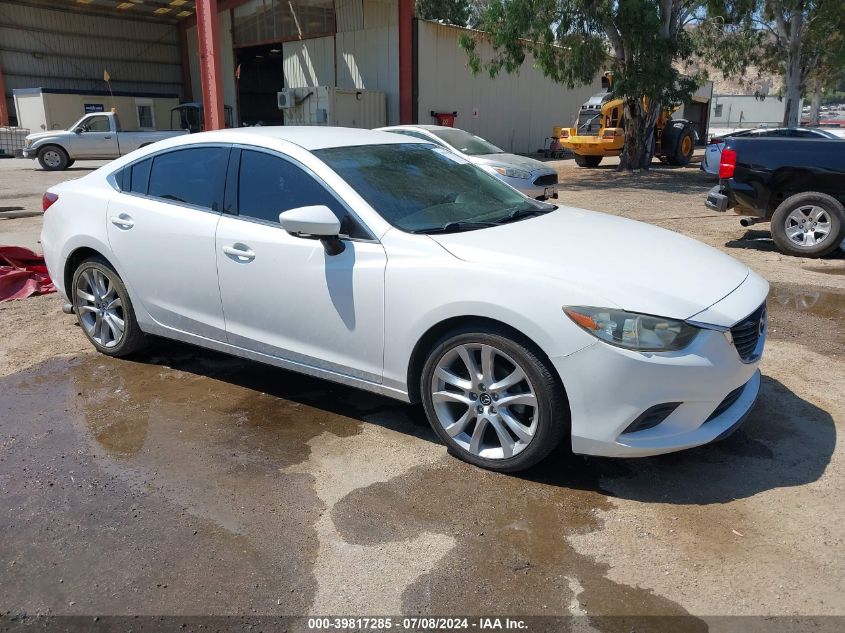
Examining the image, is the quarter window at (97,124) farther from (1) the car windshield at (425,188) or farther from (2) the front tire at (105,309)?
(1) the car windshield at (425,188)

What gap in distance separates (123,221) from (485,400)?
2790 millimetres

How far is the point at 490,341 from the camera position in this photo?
3289mm

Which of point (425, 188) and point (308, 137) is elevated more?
point (308, 137)

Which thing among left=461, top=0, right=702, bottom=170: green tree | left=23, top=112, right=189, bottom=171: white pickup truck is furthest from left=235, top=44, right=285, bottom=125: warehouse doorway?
left=461, top=0, right=702, bottom=170: green tree

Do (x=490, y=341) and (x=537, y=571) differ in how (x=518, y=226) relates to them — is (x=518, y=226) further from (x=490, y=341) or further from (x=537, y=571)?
(x=537, y=571)

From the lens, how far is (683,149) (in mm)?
24281

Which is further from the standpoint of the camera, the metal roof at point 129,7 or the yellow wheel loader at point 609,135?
the metal roof at point 129,7

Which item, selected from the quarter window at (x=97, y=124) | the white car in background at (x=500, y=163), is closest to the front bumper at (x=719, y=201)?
the white car in background at (x=500, y=163)

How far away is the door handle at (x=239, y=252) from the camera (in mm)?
4031

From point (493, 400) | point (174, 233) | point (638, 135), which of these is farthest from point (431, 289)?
point (638, 135)

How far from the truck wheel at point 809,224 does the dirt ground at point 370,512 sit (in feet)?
12.6

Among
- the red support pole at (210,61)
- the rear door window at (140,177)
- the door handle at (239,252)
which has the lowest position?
the door handle at (239,252)

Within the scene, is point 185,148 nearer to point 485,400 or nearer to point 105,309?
point 105,309

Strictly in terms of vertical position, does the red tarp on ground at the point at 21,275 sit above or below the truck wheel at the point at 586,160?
above
